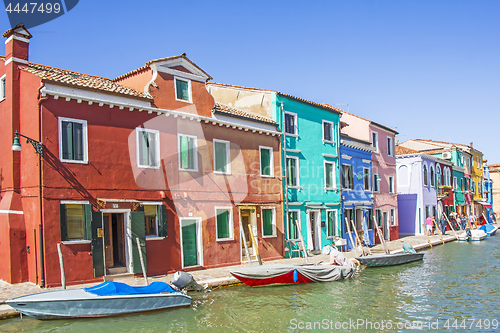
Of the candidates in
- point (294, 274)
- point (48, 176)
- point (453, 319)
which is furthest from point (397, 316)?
point (48, 176)

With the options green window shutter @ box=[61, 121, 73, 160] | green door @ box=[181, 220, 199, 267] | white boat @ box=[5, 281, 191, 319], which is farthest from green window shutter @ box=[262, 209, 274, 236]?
green window shutter @ box=[61, 121, 73, 160]

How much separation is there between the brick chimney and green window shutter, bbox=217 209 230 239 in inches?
346

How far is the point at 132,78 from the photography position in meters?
16.9

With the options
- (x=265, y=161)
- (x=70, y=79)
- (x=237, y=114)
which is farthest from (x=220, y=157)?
(x=70, y=79)

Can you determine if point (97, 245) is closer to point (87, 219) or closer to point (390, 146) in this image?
point (87, 219)

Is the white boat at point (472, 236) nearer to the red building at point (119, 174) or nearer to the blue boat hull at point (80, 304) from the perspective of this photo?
the red building at point (119, 174)

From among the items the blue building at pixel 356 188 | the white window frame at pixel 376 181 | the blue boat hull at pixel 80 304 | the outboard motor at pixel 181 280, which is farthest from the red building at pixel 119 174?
the white window frame at pixel 376 181

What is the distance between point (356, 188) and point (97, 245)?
55.7ft

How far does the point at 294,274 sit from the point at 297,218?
6.38 meters

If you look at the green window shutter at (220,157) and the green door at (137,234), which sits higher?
the green window shutter at (220,157)

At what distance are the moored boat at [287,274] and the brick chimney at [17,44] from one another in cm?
964

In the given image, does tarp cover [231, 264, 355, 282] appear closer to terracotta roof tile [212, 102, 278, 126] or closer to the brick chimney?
terracotta roof tile [212, 102, 278, 126]

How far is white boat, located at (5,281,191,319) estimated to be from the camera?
1027 cm

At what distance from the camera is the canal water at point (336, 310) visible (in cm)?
1052
